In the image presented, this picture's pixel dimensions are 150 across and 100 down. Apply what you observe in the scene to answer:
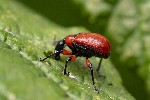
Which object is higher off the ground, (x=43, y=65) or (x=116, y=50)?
(x=43, y=65)

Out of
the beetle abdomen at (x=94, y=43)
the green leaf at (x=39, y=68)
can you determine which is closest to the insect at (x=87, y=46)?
the beetle abdomen at (x=94, y=43)

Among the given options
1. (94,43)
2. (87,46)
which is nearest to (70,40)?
(87,46)

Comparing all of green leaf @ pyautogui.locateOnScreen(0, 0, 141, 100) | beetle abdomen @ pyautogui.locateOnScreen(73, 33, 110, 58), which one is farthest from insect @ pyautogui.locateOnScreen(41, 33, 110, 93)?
green leaf @ pyautogui.locateOnScreen(0, 0, 141, 100)

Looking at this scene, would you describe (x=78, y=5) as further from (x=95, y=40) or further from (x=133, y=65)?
(x=95, y=40)

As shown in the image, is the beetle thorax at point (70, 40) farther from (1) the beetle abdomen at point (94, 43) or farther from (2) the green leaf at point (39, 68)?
(2) the green leaf at point (39, 68)

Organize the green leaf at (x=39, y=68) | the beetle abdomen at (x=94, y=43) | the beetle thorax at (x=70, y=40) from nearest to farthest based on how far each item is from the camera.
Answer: the green leaf at (x=39, y=68), the beetle abdomen at (x=94, y=43), the beetle thorax at (x=70, y=40)

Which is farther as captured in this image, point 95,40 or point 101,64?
point 101,64

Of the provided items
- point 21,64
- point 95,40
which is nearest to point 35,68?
point 21,64

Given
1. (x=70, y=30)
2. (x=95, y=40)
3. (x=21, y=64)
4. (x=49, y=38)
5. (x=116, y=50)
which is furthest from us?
(x=116, y=50)

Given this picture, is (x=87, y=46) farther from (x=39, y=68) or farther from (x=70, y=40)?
(x=39, y=68)
